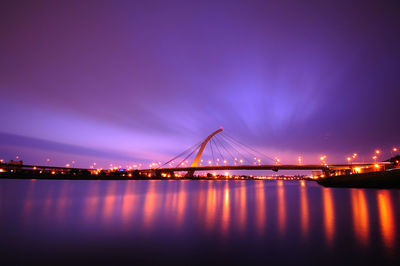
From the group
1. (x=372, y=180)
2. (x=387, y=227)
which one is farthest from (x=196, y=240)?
(x=372, y=180)

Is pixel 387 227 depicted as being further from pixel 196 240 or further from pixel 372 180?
pixel 372 180

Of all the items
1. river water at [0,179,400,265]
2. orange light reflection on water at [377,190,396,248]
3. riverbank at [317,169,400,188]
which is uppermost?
riverbank at [317,169,400,188]

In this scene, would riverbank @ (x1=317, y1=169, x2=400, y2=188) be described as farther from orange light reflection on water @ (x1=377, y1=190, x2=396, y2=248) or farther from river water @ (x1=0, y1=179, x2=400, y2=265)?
river water @ (x1=0, y1=179, x2=400, y2=265)

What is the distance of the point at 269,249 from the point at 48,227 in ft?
33.8

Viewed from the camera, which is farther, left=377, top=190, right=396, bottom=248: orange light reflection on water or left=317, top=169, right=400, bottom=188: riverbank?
left=317, top=169, right=400, bottom=188: riverbank

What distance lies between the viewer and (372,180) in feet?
124

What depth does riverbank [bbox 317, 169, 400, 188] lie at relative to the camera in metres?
33.5

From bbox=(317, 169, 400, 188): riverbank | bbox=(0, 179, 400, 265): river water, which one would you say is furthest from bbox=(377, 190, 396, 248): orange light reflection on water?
bbox=(317, 169, 400, 188): riverbank

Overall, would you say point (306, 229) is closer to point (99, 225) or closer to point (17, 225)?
point (99, 225)

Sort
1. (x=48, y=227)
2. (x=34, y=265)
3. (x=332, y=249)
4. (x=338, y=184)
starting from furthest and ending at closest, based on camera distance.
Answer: (x=338, y=184), (x=48, y=227), (x=332, y=249), (x=34, y=265)

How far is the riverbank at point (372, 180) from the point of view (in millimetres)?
33500

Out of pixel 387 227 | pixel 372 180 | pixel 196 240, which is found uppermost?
pixel 372 180

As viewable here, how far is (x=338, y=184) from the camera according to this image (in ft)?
162

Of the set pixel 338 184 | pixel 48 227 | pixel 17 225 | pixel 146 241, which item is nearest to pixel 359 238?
pixel 146 241
